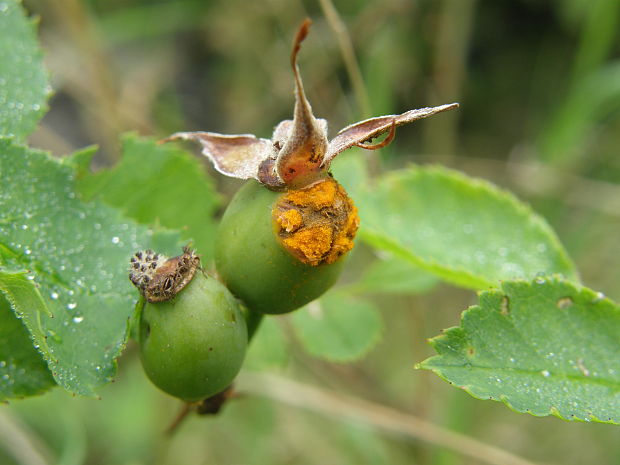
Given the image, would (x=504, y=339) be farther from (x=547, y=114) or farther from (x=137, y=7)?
(x=137, y=7)

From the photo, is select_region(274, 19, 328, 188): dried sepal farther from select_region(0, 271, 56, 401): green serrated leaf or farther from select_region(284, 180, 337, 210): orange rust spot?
select_region(0, 271, 56, 401): green serrated leaf

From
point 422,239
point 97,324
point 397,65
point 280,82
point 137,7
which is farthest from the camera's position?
point 137,7

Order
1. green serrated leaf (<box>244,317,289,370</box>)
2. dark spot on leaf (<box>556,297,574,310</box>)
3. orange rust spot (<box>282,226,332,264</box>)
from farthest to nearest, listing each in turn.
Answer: green serrated leaf (<box>244,317,289,370</box>) → dark spot on leaf (<box>556,297,574,310</box>) → orange rust spot (<box>282,226,332,264</box>)

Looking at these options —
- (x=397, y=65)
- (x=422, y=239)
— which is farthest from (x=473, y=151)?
(x=422, y=239)

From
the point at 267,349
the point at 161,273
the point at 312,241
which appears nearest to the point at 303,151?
the point at 312,241

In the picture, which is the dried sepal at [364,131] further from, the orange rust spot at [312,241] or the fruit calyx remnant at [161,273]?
the fruit calyx remnant at [161,273]

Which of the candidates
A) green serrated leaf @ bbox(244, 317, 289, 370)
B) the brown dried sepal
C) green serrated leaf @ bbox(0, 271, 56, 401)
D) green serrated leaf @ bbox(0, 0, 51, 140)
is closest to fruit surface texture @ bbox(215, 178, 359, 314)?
the brown dried sepal

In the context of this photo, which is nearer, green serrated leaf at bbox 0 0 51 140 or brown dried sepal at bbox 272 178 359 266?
brown dried sepal at bbox 272 178 359 266
